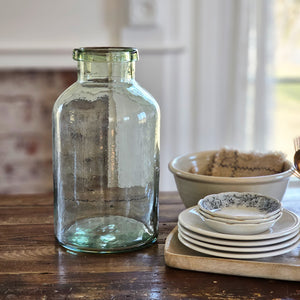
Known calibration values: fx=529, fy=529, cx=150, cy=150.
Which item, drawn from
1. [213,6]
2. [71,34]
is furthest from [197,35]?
[71,34]

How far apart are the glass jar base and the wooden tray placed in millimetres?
92

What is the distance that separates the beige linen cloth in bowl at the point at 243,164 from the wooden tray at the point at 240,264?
1.00ft

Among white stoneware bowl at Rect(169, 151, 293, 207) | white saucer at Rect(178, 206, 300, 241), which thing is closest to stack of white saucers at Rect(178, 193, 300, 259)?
white saucer at Rect(178, 206, 300, 241)

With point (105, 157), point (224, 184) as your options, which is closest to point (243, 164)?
point (224, 184)

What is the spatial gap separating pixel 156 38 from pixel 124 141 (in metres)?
1.29

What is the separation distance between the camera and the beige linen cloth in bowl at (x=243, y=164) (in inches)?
43.7

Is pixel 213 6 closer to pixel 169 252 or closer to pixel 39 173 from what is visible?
pixel 39 173

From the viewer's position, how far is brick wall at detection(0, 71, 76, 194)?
2209mm

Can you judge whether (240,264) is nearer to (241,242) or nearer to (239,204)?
(241,242)

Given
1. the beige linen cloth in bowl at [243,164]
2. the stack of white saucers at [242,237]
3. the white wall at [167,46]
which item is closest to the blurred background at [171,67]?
the white wall at [167,46]

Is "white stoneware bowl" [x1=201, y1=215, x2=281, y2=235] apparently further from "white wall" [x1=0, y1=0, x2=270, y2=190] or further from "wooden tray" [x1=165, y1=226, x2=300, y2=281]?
"white wall" [x1=0, y1=0, x2=270, y2=190]

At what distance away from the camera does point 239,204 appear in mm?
893

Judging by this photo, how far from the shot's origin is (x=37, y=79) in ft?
7.25

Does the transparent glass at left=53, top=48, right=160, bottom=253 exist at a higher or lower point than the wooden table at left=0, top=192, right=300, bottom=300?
higher
